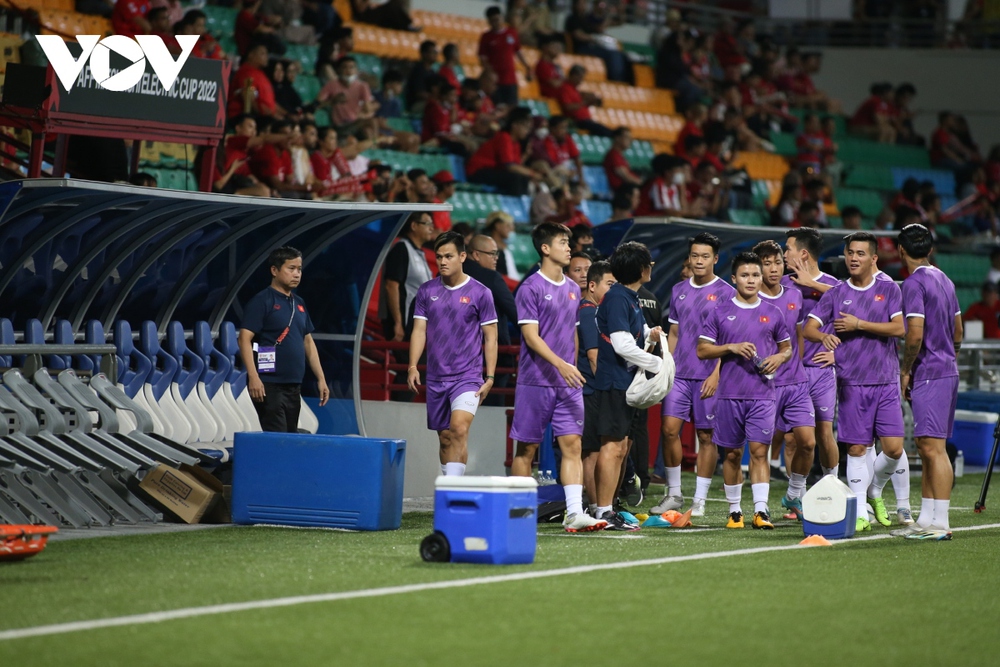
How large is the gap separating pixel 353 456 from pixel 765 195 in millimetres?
16457

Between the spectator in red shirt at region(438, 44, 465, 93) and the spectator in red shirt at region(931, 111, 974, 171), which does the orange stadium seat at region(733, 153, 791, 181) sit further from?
the spectator in red shirt at region(438, 44, 465, 93)

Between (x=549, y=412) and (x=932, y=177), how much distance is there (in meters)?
20.4

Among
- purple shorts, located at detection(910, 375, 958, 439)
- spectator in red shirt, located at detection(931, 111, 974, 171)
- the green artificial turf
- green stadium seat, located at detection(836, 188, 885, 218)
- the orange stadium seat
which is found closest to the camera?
the green artificial turf

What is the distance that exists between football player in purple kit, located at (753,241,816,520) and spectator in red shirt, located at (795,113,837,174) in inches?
594

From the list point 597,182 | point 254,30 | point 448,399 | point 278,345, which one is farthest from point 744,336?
point 597,182

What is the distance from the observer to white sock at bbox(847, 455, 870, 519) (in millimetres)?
10297

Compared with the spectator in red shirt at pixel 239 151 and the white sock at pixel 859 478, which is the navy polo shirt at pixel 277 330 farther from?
the white sock at pixel 859 478

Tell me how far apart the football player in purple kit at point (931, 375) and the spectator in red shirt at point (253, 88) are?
8.69 m

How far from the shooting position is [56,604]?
253 inches

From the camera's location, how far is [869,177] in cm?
2736

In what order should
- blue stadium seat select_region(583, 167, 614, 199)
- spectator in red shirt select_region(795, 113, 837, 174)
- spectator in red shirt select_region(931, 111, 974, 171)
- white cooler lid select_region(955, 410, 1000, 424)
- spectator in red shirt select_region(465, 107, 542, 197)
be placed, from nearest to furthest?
white cooler lid select_region(955, 410, 1000, 424), spectator in red shirt select_region(465, 107, 542, 197), blue stadium seat select_region(583, 167, 614, 199), spectator in red shirt select_region(795, 113, 837, 174), spectator in red shirt select_region(931, 111, 974, 171)

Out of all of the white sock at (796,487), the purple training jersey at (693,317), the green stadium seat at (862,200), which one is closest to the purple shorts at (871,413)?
the white sock at (796,487)

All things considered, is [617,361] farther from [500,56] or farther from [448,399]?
[500,56]

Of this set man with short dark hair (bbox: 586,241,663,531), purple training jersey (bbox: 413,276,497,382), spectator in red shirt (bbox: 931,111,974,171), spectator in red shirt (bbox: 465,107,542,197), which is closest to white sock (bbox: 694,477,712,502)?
man with short dark hair (bbox: 586,241,663,531)
